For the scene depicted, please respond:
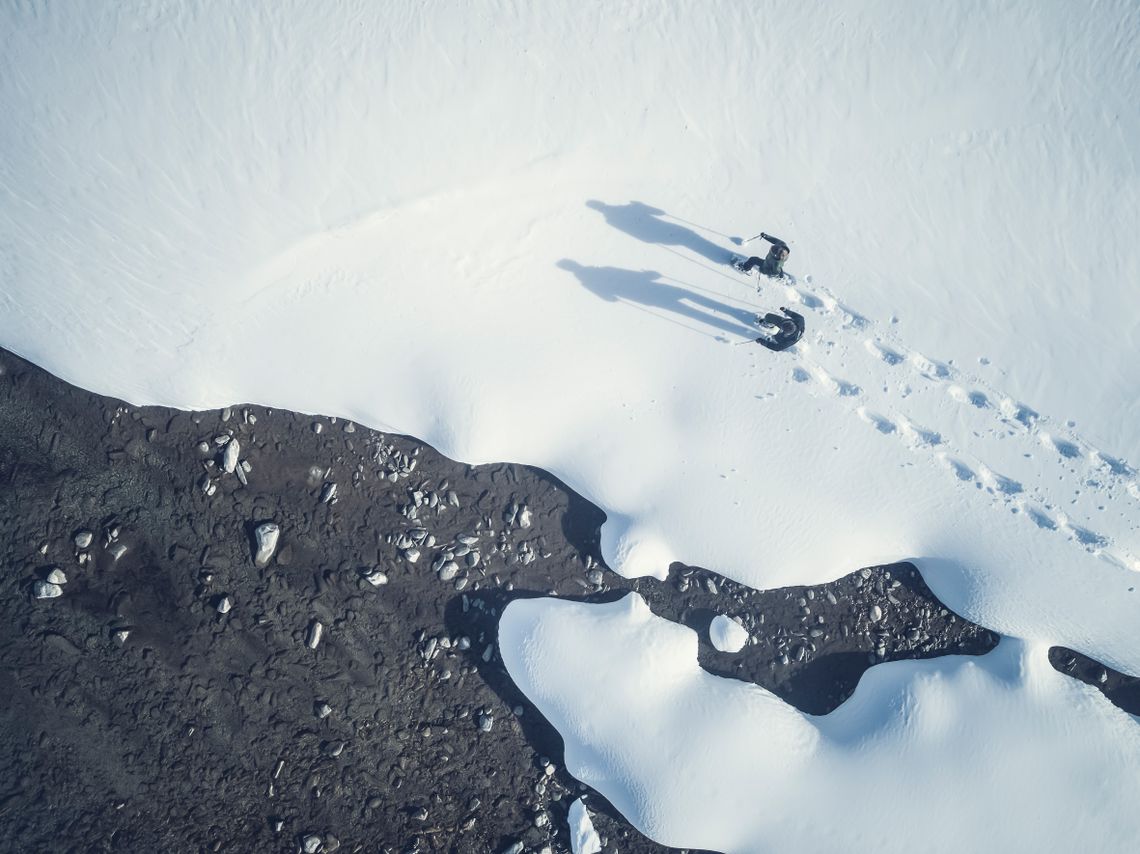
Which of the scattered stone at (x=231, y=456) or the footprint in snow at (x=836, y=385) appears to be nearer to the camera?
the footprint in snow at (x=836, y=385)

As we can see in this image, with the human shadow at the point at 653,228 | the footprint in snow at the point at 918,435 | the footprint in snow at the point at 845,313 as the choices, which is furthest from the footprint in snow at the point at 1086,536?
the human shadow at the point at 653,228

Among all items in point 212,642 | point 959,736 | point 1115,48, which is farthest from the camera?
point 212,642

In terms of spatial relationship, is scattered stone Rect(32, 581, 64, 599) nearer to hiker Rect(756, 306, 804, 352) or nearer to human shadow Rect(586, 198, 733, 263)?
human shadow Rect(586, 198, 733, 263)

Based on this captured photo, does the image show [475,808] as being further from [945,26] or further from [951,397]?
[945,26]

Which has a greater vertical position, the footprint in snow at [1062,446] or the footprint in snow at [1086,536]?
the footprint in snow at [1062,446]

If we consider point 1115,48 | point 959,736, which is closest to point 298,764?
point 959,736

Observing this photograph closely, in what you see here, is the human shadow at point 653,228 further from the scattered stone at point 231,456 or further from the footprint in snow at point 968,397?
the scattered stone at point 231,456

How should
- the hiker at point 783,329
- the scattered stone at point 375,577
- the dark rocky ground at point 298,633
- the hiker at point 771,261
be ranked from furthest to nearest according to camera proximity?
the scattered stone at point 375,577
the dark rocky ground at point 298,633
the hiker at point 783,329
the hiker at point 771,261
